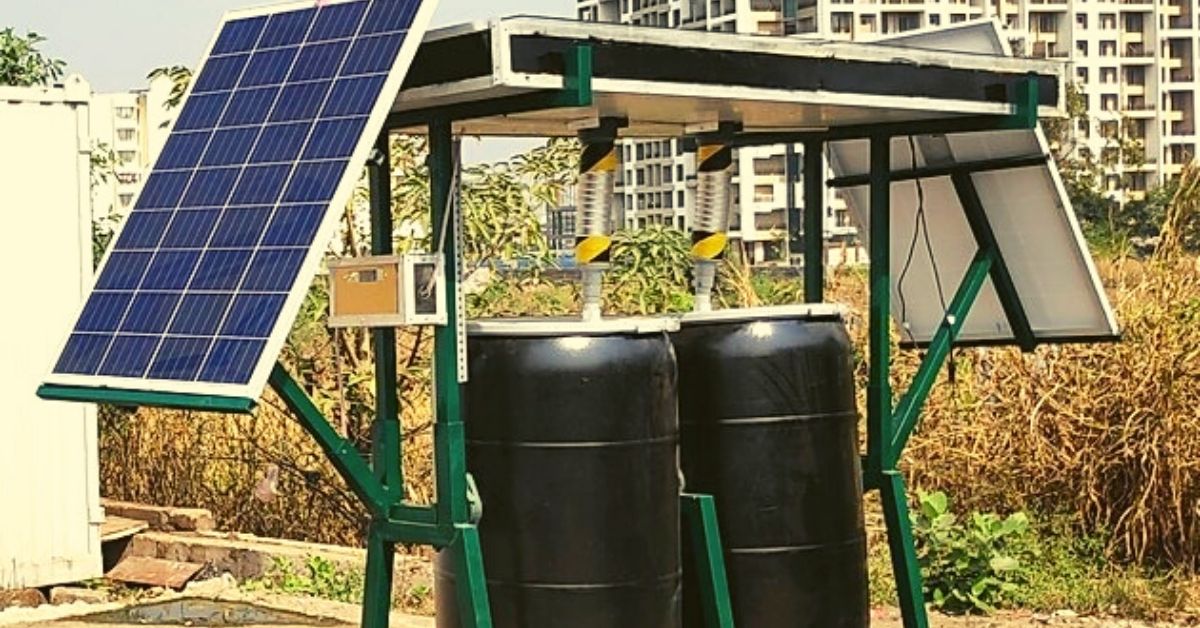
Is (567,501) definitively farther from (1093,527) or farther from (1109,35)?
(1109,35)

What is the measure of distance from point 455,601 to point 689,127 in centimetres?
162

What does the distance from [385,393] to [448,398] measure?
312 millimetres

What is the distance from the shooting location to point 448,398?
516cm

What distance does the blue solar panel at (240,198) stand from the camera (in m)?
4.73

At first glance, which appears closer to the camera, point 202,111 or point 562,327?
point 562,327

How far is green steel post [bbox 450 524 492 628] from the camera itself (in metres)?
5.06

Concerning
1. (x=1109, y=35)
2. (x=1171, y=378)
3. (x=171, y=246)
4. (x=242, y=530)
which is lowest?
(x=242, y=530)

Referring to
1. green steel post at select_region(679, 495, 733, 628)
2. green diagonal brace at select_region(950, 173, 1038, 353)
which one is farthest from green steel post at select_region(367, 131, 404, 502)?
green diagonal brace at select_region(950, 173, 1038, 353)

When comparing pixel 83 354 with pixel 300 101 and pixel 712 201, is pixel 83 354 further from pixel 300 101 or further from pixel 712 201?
pixel 712 201

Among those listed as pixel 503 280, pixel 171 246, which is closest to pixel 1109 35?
pixel 503 280

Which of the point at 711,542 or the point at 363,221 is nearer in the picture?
the point at 711,542

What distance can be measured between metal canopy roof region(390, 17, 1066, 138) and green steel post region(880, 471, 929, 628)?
1.18 metres

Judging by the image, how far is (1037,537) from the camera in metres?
9.21

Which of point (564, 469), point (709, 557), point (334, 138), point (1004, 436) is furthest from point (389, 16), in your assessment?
point (1004, 436)
